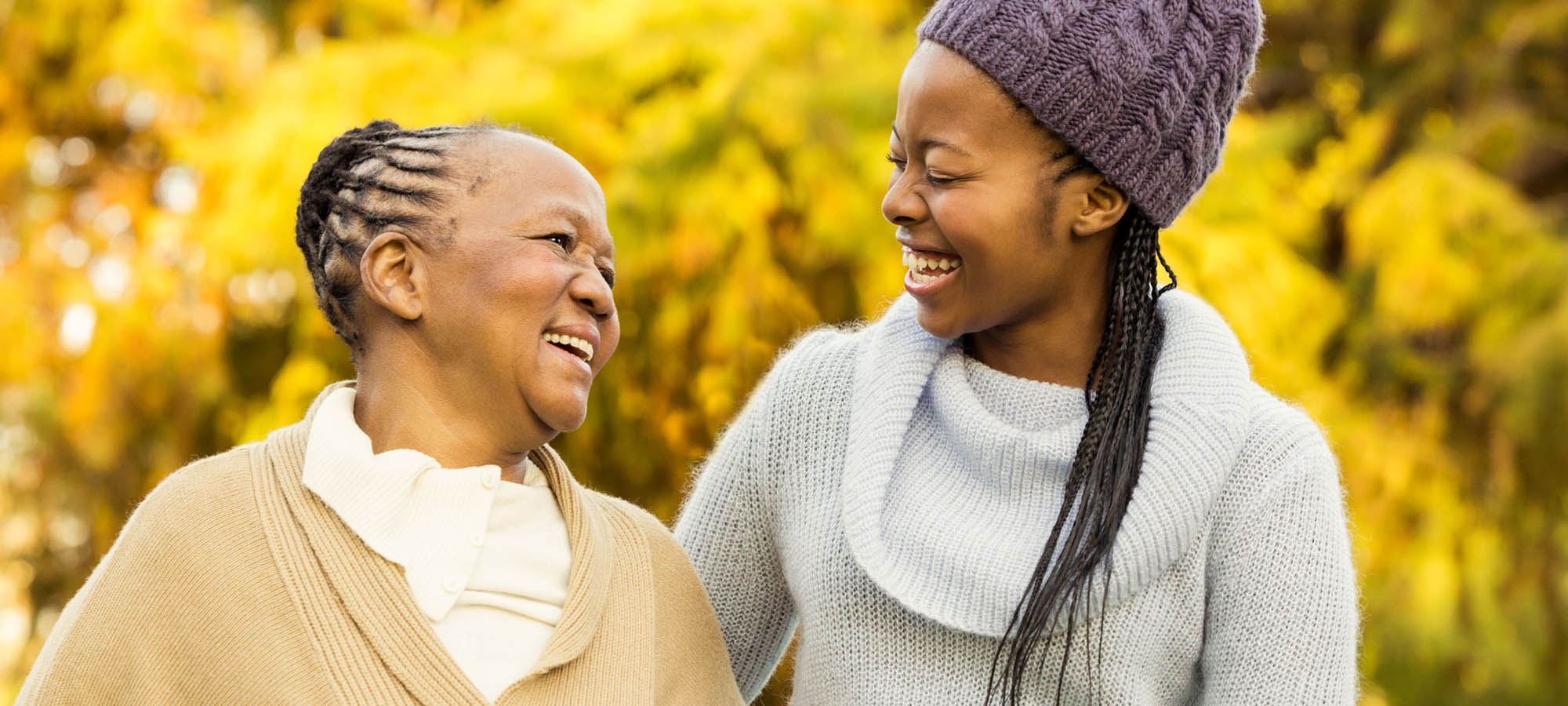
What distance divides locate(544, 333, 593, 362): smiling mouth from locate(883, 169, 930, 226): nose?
1.28 feet

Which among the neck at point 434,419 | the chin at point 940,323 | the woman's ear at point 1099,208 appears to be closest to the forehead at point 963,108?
the woman's ear at point 1099,208

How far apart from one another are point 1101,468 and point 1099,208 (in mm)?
321

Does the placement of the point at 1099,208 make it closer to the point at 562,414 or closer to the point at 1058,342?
the point at 1058,342

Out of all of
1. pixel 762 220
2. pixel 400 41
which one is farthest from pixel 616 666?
pixel 400 41

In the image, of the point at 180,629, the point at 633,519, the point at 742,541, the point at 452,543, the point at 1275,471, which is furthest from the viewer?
the point at 742,541

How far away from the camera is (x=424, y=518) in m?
1.70

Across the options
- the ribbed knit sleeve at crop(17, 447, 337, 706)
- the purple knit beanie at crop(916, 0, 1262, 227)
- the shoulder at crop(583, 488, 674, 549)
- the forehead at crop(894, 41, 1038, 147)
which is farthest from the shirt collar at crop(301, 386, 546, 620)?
the purple knit beanie at crop(916, 0, 1262, 227)

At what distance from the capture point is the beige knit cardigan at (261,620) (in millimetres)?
1554

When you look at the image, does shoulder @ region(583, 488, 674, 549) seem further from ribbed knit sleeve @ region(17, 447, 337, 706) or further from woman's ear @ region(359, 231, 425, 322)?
ribbed knit sleeve @ region(17, 447, 337, 706)

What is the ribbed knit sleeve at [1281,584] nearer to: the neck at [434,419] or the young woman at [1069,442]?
the young woman at [1069,442]

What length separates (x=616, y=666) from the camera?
1.75m

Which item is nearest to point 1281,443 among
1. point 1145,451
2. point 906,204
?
point 1145,451

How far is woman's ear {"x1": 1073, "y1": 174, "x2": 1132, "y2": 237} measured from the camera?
1.86 m

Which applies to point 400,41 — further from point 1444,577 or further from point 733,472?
point 1444,577
